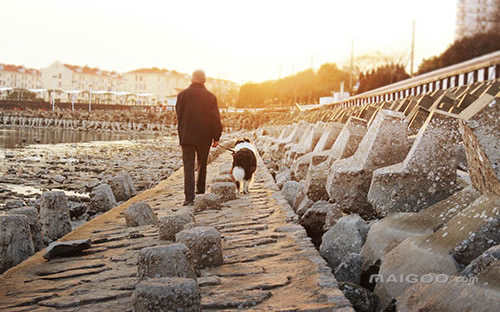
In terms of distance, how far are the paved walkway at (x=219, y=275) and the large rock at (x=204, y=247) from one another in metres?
0.07

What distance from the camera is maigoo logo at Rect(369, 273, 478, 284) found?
2.34m

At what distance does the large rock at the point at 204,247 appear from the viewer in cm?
360

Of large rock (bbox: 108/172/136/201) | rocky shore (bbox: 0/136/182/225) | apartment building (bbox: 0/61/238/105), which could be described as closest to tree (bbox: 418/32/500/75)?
rocky shore (bbox: 0/136/182/225)

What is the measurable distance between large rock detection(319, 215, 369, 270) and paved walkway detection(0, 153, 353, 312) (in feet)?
0.52

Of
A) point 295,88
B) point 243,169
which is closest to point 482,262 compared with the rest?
point 243,169

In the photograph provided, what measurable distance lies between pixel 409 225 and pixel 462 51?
220ft

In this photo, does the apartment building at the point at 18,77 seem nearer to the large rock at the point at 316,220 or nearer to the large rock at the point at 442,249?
the large rock at the point at 316,220

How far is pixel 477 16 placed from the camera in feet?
300

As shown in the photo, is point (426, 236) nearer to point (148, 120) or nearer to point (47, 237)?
point (47, 237)

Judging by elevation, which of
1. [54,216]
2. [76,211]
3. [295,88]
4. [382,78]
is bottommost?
[76,211]

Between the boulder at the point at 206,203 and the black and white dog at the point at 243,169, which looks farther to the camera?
the black and white dog at the point at 243,169

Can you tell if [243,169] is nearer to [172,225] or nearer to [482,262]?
[172,225]

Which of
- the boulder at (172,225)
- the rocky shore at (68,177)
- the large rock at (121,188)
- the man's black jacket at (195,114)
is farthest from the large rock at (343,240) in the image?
the large rock at (121,188)

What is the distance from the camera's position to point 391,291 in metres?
2.97
